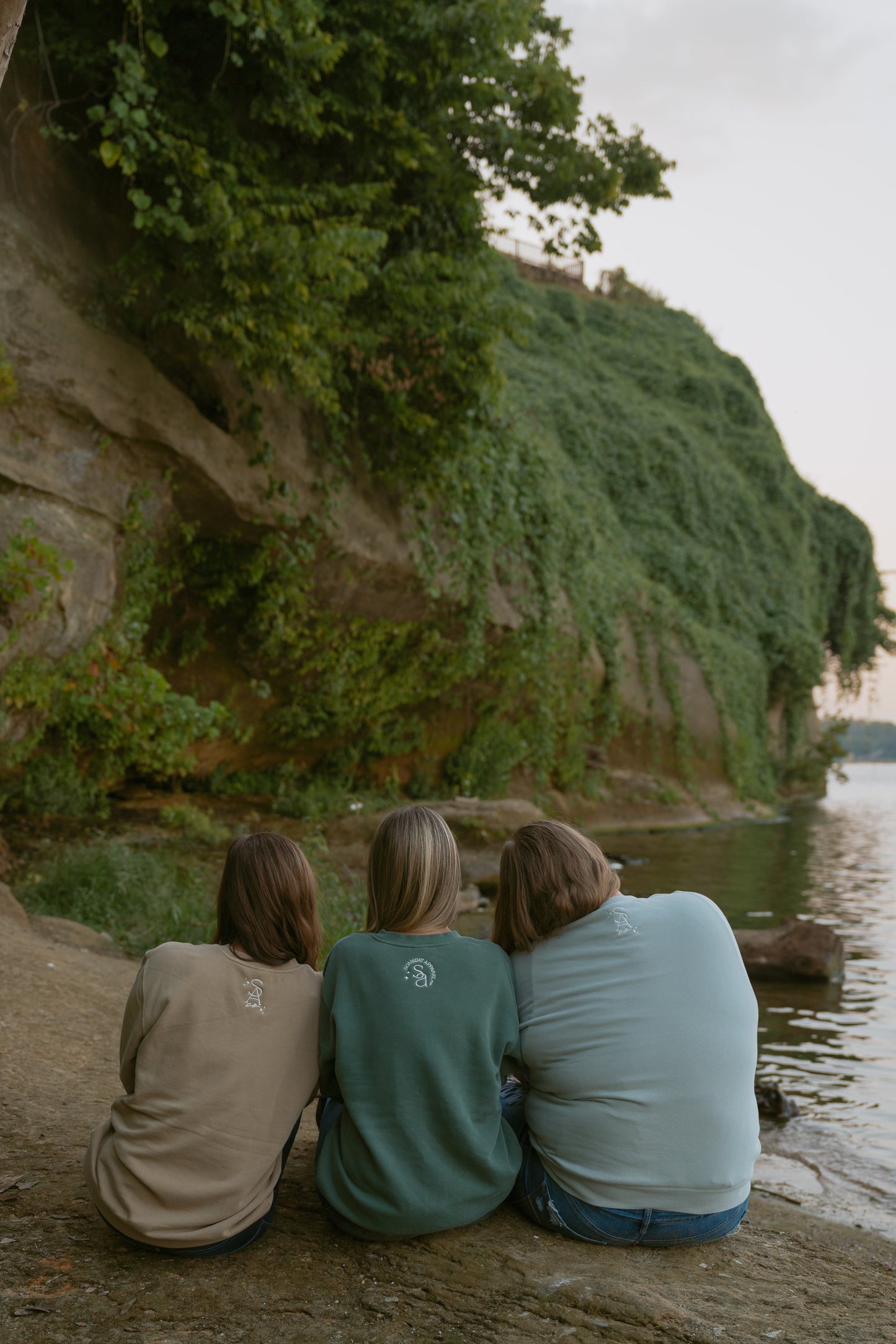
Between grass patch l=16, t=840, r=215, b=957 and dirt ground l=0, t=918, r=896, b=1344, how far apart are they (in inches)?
149

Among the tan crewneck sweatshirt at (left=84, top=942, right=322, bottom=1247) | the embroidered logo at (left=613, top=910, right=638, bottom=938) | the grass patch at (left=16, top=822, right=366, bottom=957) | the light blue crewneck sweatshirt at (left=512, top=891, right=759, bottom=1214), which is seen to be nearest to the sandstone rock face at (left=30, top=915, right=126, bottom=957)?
the grass patch at (left=16, top=822, right=366, bottom=957)

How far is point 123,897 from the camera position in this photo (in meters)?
7.61

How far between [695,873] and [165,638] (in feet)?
25.3

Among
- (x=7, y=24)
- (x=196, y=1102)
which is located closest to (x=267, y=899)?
A: (x=196, y=1102)

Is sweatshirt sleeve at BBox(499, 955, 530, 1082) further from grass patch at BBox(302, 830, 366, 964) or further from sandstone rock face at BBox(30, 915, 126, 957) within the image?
sandstone rock face at BBox(30, 915, 126, 957)

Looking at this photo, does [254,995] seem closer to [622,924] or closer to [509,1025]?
[509,1025]

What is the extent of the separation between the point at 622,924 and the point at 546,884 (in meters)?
0.23

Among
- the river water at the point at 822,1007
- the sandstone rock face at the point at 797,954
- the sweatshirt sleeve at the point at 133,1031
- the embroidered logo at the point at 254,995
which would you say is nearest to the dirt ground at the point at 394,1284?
the sweatshirt sleeve at the point at 133,1031

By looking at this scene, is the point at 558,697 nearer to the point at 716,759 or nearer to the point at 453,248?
the point at 716,759

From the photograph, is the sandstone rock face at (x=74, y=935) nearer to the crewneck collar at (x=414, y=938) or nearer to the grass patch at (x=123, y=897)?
the grass patch at (x=123, y=897)

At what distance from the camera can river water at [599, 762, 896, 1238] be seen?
504cm

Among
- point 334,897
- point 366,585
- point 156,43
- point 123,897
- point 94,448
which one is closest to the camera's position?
point 123,897

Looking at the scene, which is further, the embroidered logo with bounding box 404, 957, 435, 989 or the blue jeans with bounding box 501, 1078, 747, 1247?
the blue jeans with bounding box 501, 1078, 747, 1247

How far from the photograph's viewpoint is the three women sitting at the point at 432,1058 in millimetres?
2568
